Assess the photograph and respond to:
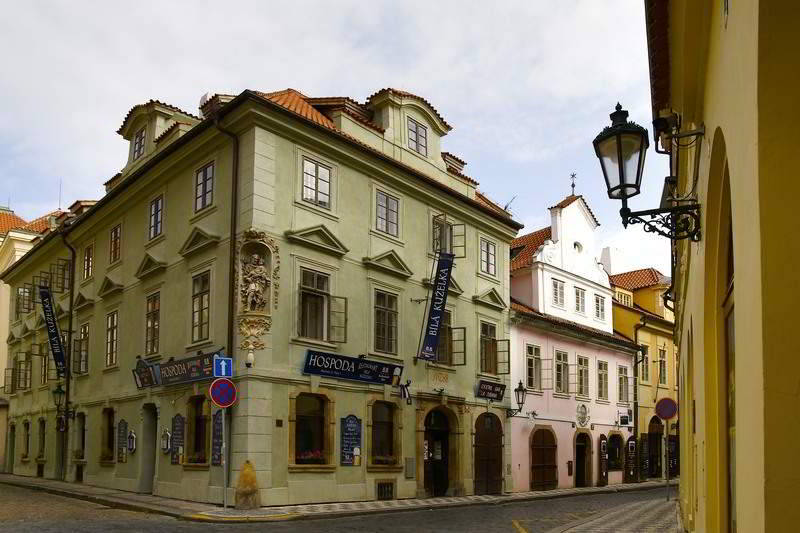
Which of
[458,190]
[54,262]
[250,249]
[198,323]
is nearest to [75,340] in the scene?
[54,262]

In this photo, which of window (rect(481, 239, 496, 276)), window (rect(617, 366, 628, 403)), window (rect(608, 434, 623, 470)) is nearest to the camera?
window (rect(481, 239, 496, 276))

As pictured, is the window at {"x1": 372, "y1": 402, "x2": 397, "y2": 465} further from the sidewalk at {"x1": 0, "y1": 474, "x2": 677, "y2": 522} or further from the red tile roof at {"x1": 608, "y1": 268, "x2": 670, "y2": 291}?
the red tile roof at {"x1": 608, "y1": 268, "x2": 670, "y2": 291}

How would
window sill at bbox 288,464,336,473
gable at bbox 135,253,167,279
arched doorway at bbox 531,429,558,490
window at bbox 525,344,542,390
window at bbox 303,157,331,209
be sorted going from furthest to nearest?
window at bbox 525,344,542,390 → arched doorway at bbox 531,429,558,490 → gable at bbox 135,253,167,279 → window at bbox 303,157,331,209 → window sill at bbox 288,464,336,473

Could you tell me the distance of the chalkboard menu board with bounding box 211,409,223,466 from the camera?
2042cm

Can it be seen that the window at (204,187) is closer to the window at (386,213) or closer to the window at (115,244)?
the window at (386,213)

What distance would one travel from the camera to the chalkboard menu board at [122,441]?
83.7 feet

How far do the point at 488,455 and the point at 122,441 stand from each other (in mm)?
12149

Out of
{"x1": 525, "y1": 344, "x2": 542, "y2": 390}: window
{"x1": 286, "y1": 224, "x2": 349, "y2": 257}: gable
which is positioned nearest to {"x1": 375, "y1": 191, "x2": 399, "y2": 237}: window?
{"x1": 286, "y1": 224, "x2": 349, "y2": 257}: gable

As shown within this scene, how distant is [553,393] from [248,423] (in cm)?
1698

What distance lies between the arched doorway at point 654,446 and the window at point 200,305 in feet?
90.0

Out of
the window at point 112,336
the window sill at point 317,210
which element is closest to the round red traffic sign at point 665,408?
the window sill at point 317,210

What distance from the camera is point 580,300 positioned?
3756 centimetres

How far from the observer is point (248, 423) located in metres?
19.8

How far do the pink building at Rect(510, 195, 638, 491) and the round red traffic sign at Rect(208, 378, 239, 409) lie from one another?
15.1 metres
